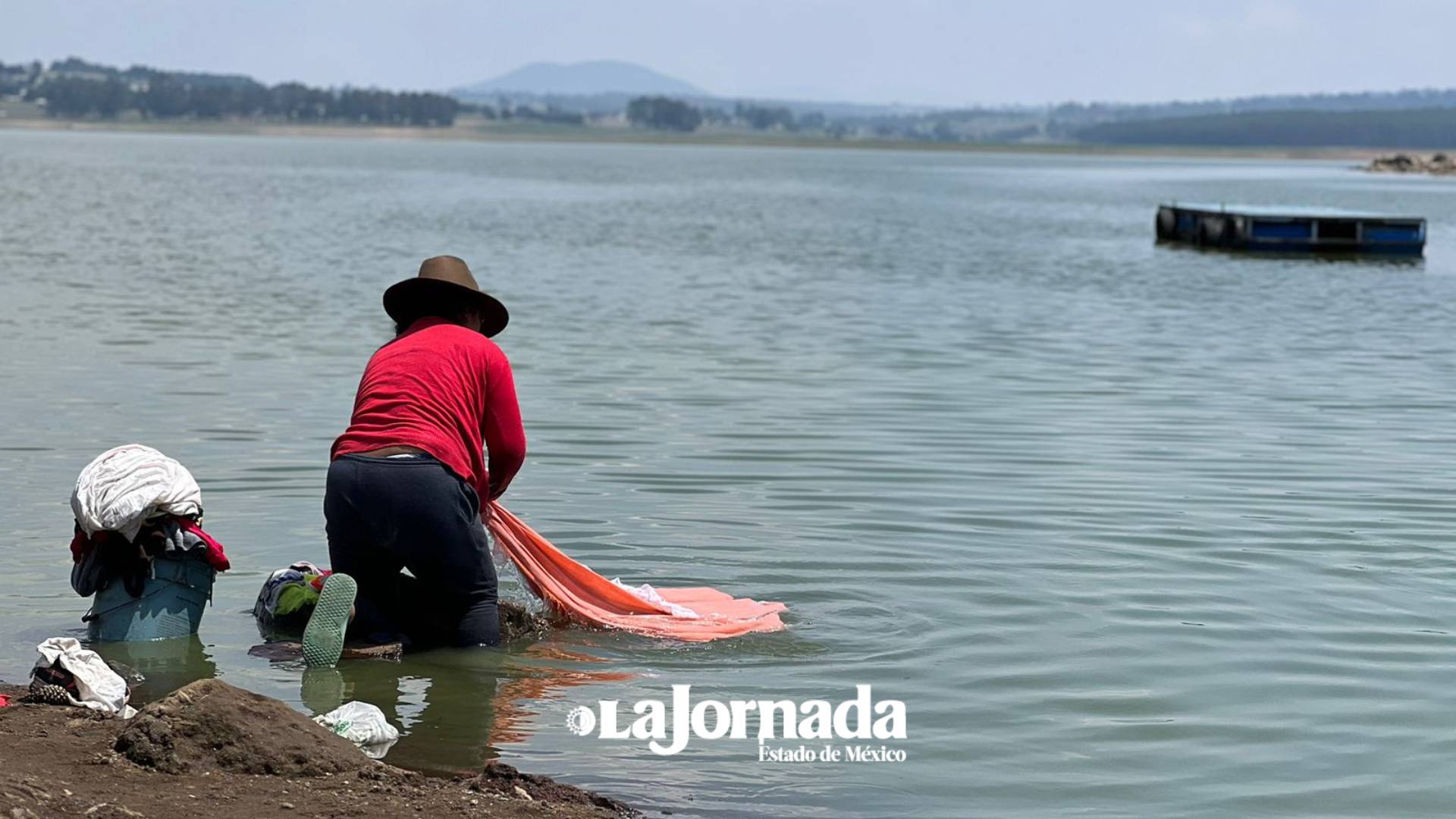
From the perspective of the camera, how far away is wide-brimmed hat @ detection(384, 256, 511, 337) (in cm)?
775

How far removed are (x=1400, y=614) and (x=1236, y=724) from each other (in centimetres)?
216

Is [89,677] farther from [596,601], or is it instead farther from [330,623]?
[596,601]

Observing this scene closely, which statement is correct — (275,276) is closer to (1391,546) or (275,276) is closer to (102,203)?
(1391,546)

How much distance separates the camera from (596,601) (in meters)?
8.54

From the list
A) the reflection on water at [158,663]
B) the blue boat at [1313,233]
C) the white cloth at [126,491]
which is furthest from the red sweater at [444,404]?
the blue boat at [1313,233]

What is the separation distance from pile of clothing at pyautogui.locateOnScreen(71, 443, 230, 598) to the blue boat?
40345 mm

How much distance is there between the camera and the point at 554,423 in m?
14.8

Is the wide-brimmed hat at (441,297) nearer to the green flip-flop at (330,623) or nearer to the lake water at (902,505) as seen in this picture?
the green flip-flop at (330,623)

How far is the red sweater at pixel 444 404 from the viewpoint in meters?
7.43

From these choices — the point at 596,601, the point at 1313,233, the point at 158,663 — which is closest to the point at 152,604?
the point at 158,663

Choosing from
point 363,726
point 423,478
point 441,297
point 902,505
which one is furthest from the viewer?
point 902,505

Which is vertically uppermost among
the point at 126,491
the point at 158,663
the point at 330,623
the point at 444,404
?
the point at 444,404

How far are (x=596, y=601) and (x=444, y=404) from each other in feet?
4.87

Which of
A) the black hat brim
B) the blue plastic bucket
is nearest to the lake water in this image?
the blue plastic bucket
